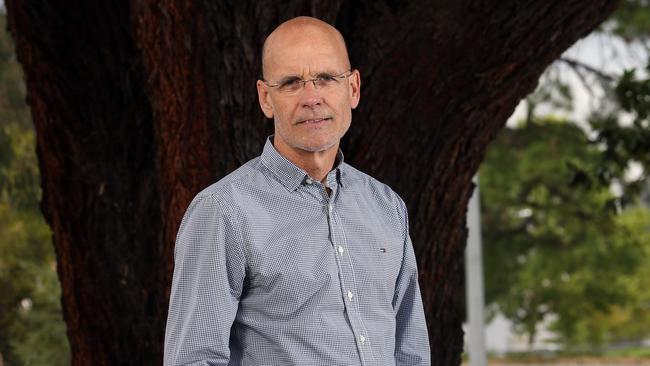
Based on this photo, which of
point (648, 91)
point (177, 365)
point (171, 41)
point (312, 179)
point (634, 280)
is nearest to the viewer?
point (177, 365)

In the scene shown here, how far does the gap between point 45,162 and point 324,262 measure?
9.03ft

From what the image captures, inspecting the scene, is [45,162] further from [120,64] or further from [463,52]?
[463,52]

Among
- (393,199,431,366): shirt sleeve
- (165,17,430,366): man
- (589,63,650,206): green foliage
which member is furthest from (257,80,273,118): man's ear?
(589,63,650,206): green foliage

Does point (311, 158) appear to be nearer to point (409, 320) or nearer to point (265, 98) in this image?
point (265, 98)

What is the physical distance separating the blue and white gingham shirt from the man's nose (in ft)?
0.51

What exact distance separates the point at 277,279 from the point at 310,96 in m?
0.43

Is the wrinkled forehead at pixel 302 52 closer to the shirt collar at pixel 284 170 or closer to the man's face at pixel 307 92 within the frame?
the man's face at pixel 307 92

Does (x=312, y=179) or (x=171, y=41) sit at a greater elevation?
(x=171, y=41)

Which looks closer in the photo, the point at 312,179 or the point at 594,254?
the point at 312,179

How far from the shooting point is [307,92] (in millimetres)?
2936

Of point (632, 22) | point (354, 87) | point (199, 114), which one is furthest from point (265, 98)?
point (632, 22)

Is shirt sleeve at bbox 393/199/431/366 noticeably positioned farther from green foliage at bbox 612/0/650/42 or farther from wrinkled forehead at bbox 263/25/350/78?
green foliage at bbox 612/0/650/42

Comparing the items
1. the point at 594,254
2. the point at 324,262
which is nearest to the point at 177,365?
the point at 324,262

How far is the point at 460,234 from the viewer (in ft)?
17.3
